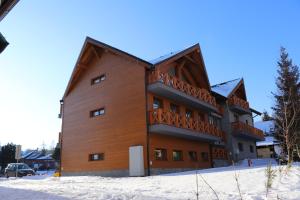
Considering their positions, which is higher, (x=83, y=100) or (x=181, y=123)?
(x=83, y=100)

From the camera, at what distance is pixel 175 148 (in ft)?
69.5

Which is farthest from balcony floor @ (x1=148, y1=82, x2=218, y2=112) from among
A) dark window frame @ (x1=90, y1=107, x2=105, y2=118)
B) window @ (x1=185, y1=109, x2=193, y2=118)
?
dark window frame @ (x1=90, y1=107, x2=105, y2=118)

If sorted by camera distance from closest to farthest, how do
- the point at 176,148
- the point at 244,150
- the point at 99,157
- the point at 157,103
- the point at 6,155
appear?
the point at 99,157
the point at 157,103
the point at 176,148
the point at 244,150
the point at 6,155

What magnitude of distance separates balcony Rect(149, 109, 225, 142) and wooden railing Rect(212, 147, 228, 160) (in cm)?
225

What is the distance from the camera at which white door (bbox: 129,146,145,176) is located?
1783cm

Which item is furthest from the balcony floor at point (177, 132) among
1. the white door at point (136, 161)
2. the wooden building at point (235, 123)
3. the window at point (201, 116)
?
the wooden building at point (235, 123)

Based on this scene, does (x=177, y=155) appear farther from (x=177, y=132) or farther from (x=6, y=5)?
(x=6, y=5)

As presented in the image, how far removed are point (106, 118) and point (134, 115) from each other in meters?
2.65

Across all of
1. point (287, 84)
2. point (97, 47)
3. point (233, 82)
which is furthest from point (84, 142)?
point (287, 84)

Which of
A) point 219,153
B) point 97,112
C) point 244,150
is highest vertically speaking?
point 97,112

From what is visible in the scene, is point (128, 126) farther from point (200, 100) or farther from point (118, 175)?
point (200, 100)

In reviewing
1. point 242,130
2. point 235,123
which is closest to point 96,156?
point 235,123

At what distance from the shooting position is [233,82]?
3312 centimetres

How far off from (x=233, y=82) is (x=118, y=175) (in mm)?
19256
